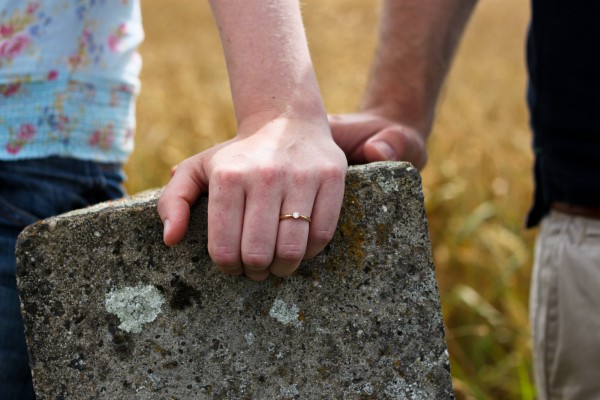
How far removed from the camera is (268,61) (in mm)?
1149

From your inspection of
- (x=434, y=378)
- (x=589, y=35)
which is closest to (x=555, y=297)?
(x=589, y=35)

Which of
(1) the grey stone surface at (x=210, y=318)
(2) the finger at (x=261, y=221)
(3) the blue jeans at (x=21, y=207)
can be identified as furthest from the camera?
(3) the blue jeans at (x=21, y=207)

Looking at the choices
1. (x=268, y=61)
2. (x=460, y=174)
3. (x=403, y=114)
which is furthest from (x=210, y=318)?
(x=460, y=174)

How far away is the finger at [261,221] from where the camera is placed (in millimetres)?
1015

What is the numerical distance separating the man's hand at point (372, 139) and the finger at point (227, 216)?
1.69 ft

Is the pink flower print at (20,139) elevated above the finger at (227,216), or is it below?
below

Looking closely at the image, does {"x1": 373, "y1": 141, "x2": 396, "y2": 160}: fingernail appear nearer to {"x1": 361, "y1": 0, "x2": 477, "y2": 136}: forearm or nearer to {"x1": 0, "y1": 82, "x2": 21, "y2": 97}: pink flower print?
{"x1": 361, "y1": 0, "x2": 477, "y2": 136}: forearm

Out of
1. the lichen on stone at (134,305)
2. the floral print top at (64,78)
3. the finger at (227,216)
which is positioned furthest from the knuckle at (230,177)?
the floral print top at (64,78)

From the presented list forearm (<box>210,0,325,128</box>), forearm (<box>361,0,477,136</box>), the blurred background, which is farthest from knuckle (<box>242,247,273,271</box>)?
the blurred background

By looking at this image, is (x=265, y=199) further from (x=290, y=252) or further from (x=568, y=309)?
(x=568, y=309)

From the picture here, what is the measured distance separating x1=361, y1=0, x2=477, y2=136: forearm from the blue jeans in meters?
0.75

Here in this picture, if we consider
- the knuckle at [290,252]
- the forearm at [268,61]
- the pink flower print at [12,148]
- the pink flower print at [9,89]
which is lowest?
the pink flower print at [12,148]

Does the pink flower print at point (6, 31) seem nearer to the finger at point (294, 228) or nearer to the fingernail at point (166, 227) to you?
the fingernail at point (166, 227)

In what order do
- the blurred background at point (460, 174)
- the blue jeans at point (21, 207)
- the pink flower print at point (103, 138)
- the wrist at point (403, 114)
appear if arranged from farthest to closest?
the blurred background at point (460, 174), the wrist at point (403, 114), the pink flower print at point (103, 138), the blue jeans at point (21, 207)
